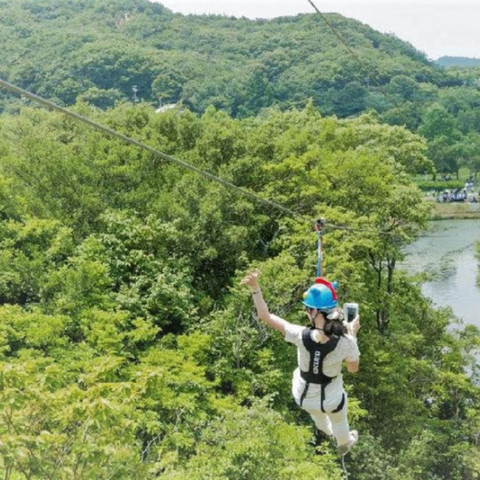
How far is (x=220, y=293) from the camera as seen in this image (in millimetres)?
18641

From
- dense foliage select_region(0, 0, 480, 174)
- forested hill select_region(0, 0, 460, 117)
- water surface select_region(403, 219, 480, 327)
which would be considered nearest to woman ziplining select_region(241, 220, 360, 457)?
water surface select_region(403, 219, 480, 327)

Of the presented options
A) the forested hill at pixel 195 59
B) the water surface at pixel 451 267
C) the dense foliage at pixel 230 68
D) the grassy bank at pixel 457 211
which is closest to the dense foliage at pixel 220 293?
the water surface at pixel 451 267

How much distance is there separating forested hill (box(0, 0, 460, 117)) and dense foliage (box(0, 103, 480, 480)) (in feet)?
184

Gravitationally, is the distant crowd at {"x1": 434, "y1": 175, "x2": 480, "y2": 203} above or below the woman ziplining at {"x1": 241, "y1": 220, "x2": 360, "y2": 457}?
below

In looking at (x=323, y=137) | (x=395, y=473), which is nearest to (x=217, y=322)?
(x=395, y=473)

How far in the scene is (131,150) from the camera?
2050cm

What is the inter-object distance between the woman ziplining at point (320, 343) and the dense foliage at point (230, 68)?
6307 centimetres

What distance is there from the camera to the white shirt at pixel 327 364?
5.22 meters

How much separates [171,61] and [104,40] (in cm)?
1007

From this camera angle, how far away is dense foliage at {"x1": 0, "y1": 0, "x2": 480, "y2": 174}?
80.7 m

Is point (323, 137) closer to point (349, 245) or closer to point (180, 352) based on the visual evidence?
point (349, 245)

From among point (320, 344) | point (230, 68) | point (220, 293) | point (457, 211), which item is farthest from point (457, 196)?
point (230, 68)

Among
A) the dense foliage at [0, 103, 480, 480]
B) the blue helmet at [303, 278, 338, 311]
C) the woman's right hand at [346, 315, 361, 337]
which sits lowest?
the dense foliage at [0, 103, 480, 480]

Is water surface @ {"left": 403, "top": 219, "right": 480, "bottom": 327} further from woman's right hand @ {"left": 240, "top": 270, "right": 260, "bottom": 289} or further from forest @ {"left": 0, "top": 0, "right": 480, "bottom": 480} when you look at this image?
woman's right hand @ {"left": 240, "top": 270, "right": 260, "bottom": 289}
